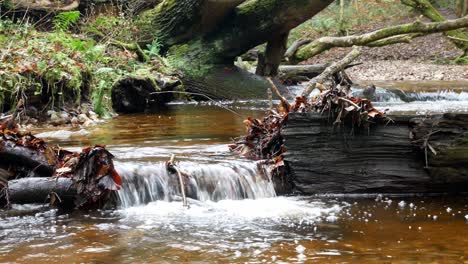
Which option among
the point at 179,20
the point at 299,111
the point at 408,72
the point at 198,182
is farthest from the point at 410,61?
the point at 198,182

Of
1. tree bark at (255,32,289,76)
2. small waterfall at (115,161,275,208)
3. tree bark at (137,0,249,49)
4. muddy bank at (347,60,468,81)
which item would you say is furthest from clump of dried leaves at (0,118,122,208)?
muddy bank at (347,60,468,81)

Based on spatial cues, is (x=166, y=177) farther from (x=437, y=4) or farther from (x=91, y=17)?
(x=437, y=4)

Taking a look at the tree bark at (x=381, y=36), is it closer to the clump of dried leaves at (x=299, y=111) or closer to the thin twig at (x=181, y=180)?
the clump of dried leaves at (x=299, y=111)

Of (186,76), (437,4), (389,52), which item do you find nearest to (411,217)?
(186,76)

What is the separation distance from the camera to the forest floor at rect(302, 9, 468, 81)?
18203 millimetres

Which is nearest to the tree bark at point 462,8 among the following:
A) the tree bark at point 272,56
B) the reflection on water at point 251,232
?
the tree bark at point 272,56

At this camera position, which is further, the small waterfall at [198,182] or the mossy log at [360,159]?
the mossy log at [360,159]

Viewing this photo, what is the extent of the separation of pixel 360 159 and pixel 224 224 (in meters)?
1.51

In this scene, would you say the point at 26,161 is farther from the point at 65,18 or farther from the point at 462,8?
the point at 462,8

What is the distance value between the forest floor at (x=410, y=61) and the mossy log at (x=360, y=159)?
13.0m

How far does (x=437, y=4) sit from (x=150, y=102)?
20.5m

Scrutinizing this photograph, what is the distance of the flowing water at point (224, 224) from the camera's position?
3.38m

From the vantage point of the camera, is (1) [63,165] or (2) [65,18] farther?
(2) [65,18]

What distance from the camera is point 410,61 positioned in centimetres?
2120
